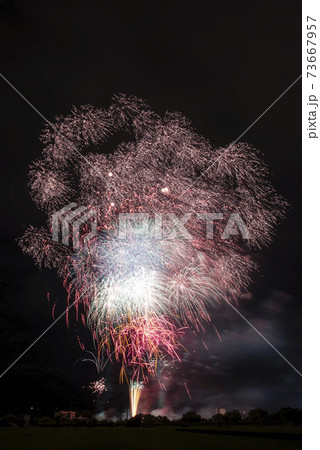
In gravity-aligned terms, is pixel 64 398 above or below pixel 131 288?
below

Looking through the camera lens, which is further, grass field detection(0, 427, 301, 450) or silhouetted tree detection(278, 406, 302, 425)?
silhouetted tree detection(278, 406, 302, 425)

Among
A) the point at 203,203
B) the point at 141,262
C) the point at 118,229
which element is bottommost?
the point at 141,262

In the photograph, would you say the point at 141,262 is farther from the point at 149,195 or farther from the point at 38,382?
the point at 38,382

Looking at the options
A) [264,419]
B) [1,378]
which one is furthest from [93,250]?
[264,419]

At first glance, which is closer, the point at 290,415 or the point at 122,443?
the point at 122,443

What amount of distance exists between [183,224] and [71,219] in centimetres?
516

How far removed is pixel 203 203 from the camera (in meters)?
16.6

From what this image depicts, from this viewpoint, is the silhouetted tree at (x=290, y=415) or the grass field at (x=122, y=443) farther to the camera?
the silhouetted tree at (x=290, y=415)

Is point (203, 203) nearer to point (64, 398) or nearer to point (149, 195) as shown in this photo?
point (149, 195)

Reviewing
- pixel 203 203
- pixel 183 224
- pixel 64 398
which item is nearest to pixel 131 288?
pixel 183 224
